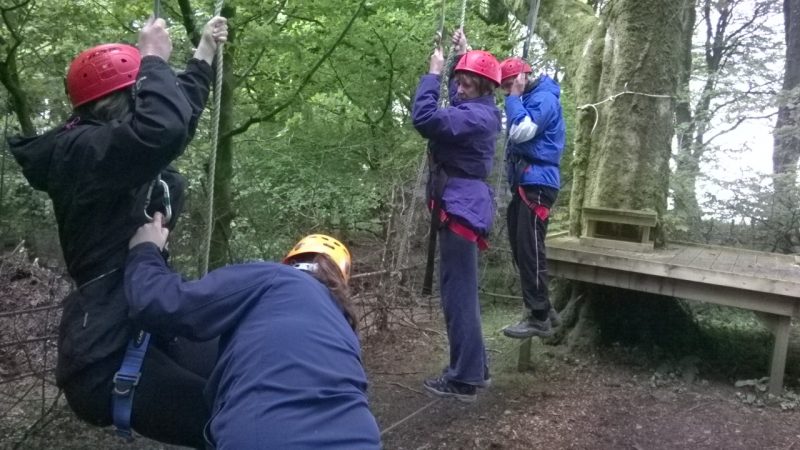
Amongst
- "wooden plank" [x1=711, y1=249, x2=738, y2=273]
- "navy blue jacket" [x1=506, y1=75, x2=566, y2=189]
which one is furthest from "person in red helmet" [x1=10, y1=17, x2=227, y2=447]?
"wooden plank" [x1=711, y1=249, x2=738, y2=273]

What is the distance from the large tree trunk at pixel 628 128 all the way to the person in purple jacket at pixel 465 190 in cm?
214

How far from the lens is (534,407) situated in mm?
4793

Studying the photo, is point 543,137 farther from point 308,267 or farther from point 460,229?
point 308,267

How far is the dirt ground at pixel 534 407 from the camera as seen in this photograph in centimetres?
414

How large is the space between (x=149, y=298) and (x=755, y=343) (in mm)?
5804

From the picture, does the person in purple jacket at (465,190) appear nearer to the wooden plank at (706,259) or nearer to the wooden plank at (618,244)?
the wooden plank at (618,244)

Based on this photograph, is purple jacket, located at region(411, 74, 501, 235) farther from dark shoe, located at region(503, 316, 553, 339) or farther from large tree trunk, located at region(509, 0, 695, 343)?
large tree trunk, located at region(509, 0, 695, 343)

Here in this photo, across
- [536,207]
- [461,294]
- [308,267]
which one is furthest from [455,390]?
[308,267]

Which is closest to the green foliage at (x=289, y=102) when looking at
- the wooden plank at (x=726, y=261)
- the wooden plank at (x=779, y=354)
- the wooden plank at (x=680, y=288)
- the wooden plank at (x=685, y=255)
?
the wooden plank at (x=680, y=288)

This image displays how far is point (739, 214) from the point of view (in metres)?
8.75

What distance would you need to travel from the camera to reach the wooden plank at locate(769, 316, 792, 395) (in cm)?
491

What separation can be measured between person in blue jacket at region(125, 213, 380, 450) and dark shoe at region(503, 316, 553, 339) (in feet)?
9.14

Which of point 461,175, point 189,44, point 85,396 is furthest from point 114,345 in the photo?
point 189,44

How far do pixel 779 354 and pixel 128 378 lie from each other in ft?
15.3
